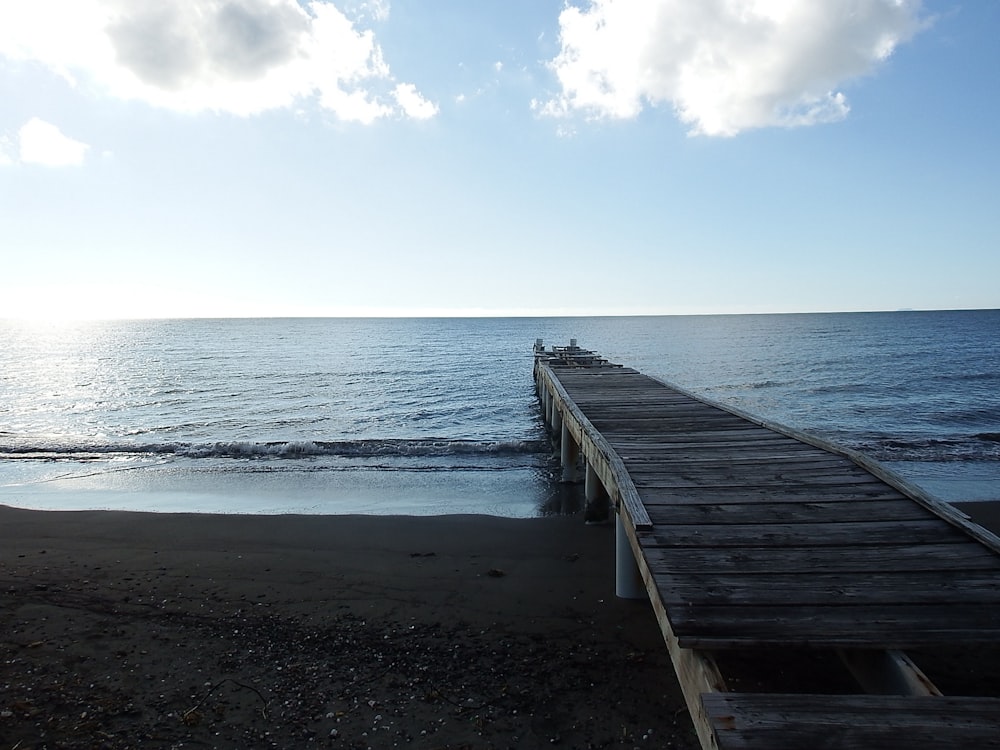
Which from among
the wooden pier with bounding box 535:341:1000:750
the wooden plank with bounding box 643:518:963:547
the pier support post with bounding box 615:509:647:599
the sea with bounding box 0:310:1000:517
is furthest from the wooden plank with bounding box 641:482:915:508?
the sea with bounding box 0:310:1000:517

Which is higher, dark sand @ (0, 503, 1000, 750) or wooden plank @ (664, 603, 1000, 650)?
wooden plank @ (664, 603, 1000, 650)

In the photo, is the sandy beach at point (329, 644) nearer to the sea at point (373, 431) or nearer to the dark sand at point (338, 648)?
the dark sand at point (338, 648)

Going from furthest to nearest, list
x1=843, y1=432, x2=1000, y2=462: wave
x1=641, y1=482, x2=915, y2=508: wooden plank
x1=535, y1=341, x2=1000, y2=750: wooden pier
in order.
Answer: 1. x1=843, y1=432, x2=1000, y2=462: wave
2. x1=641, y1=482, x2=915, y2=508: wooden plank
3. x1=535, y1=341, x2=1000, y2=750: wooden pier

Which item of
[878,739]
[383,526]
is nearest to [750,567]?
[878,739]

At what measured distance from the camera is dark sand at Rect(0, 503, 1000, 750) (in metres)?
4.03

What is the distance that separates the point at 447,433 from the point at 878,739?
16.3 meters

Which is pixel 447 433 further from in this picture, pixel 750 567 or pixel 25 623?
pixel 750 567

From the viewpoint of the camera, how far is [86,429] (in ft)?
62.5

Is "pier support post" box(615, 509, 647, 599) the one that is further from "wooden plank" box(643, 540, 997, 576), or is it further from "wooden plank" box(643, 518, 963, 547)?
"wooden plank" box(643, 540, 997, 576)

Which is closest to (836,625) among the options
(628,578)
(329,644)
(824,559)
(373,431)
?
(824,559)

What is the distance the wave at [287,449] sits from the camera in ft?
50.0

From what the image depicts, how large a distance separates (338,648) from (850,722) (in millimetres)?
4039

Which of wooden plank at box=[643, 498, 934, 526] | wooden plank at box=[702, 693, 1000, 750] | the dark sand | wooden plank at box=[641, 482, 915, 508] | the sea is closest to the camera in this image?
wooden plank at box=[702, 693, 1000, 750]

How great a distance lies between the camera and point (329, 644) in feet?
16.9
